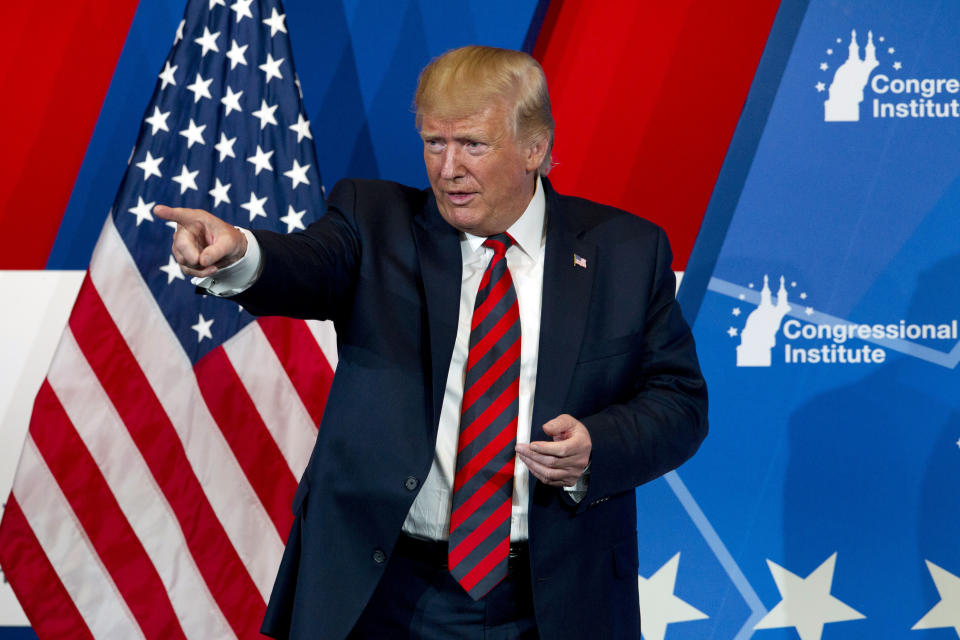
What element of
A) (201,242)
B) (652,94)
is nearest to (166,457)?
(201,242)

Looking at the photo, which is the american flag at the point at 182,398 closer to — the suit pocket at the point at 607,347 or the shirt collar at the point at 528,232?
the shirt collar at the point at 528,232

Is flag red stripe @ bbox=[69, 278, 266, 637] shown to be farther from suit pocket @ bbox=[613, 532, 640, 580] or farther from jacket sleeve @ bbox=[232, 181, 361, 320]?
suit pocket @ bbox=[613, 532, 640, 580]

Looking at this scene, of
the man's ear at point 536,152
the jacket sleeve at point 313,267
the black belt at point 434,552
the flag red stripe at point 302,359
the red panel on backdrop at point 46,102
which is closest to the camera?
the jacket sleeve at point 313,267

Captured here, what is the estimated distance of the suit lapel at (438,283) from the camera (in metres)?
1.63

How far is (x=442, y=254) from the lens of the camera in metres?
1.73

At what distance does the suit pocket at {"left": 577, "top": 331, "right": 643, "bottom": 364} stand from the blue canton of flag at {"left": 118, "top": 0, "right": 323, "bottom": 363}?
1233 millimetres

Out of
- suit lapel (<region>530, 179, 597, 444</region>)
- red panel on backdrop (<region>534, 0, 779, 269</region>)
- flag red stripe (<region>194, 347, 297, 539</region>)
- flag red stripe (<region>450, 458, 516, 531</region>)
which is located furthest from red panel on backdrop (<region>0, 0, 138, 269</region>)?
flag red stripe (<region>450, 458, 516, 531</region>)

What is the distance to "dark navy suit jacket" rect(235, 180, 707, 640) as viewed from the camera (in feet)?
5.26

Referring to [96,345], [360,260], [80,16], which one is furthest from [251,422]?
[80,16]

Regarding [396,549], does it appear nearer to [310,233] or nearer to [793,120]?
[310,233]

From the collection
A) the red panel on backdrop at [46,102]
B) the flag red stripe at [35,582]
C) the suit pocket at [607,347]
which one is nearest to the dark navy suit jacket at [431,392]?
the suit pocket at [607,347]

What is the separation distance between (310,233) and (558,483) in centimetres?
60

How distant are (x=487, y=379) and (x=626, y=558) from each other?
0.41 metres

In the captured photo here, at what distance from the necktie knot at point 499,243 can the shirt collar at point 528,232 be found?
12 millimetres
